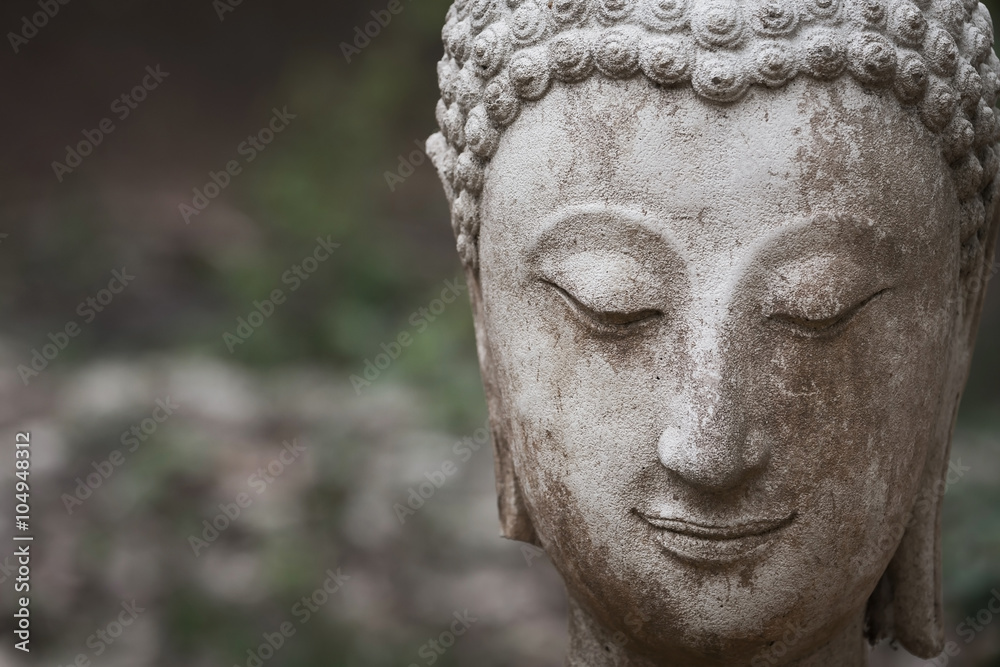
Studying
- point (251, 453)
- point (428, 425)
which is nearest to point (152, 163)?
point (251, 453)

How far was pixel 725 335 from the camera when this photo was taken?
6.02ft

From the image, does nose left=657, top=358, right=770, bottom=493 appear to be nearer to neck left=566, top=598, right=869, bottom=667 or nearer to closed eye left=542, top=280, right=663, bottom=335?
closed eye left=542, top=280, right=663, bottom=335

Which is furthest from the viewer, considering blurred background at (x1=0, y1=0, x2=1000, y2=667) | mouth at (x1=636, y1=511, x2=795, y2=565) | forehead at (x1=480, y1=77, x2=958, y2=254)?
blurred background at (x1=0, y1=0, x2=1000, y2=667)

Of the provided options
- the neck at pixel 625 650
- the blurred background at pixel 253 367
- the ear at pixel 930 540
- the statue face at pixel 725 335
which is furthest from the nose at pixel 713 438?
the blurred background at pixel 253 367

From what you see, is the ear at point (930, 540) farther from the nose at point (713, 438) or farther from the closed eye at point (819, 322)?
the nose at point (713, 438)

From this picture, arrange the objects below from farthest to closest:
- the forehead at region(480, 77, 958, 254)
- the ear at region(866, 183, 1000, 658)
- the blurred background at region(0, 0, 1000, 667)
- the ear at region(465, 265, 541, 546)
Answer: the blurred background at region(0, 0, 1000, 667) < the ear at region(465, 265, 541, 546) < the ear at region(866, 183, 1000, 658) < the forehead at region(480, 77, 958, 254)

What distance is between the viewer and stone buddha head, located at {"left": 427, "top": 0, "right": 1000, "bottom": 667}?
1812mm

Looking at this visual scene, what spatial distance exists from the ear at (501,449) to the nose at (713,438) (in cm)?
49

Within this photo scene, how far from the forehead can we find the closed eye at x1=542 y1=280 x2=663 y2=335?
0.43ft

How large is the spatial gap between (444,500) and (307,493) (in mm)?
528

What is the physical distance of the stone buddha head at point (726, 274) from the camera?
5.95 feet

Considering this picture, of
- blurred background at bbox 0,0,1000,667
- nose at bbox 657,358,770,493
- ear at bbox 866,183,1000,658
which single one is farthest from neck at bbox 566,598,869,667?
blurred background at bbox 0,0,1000,667

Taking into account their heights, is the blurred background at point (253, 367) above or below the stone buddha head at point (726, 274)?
below

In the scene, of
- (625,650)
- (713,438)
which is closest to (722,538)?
(713,438)
